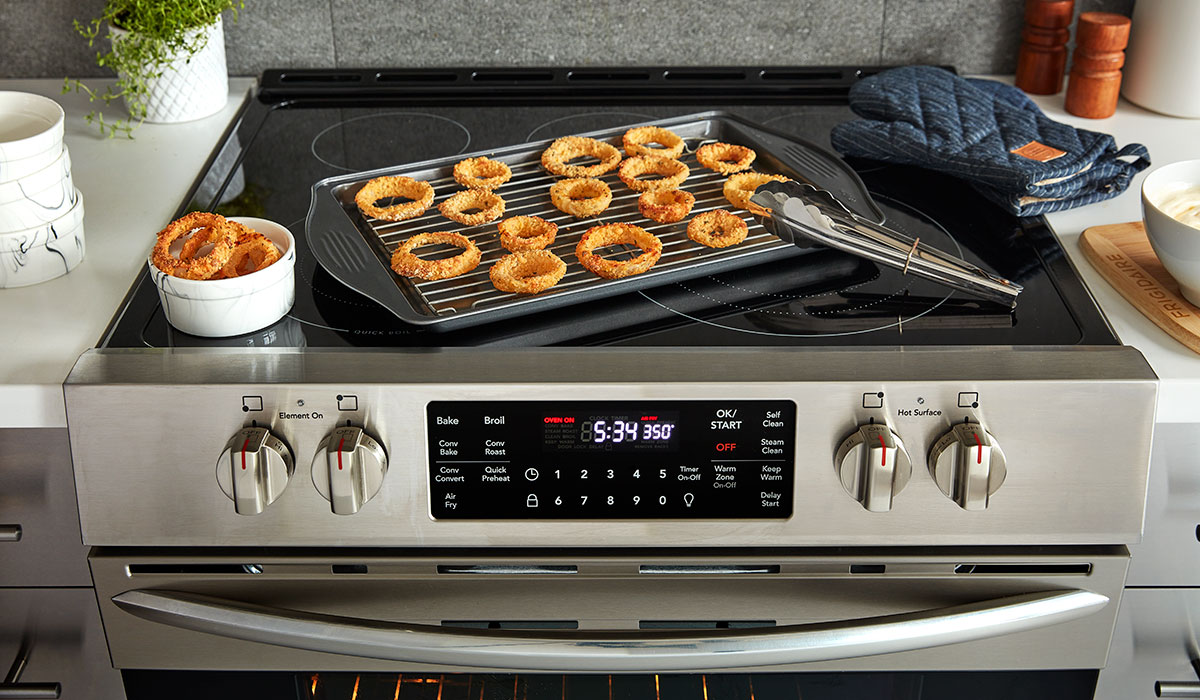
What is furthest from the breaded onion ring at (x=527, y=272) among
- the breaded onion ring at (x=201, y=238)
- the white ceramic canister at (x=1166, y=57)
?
the white ceramic canister at (x=1166, y=57)

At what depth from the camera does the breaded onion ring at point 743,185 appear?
1.11 metres

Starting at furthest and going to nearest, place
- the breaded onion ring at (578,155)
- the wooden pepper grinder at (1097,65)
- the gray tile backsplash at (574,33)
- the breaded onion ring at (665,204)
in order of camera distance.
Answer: the gray tile backsplash at (574,33) → the wooden pepper grinder at (1097,65) → the breaded onion ring at (578,155) → the breaded onion ring at (665,204)

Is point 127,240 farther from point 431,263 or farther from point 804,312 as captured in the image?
point 804,312

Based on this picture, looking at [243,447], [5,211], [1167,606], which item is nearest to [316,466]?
[243,447]

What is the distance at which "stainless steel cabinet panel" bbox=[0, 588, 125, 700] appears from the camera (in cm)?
100

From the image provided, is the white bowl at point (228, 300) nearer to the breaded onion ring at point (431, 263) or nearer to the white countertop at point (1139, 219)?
the breaded onion ring at point (431, 263)

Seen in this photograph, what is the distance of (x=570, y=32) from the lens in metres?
1.49

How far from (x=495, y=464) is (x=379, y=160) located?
0.49 metres

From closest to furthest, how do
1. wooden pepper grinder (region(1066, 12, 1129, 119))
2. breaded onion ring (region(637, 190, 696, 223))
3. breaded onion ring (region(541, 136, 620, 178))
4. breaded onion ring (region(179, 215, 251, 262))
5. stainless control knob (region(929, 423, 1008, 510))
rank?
stainless control knob (region(929, 423, 1008, 510)) → breaded onion ring (region(179, 215, 251, 262)) → breaded onion ring (region(637, 190, 696, 223)) → breaded onion ring (region(541, 136, 620, 178)) → wooden pepper grinder (region(1066, 12, 1129, 119))

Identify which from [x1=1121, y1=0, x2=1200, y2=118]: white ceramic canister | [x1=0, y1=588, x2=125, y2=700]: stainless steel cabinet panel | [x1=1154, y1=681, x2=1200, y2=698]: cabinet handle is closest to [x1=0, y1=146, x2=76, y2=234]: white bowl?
[x1=0, y1=588, x2=125, y2=700]: stainless steel cabinet panel

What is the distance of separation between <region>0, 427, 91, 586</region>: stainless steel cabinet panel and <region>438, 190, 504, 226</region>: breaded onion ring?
1.30 ft

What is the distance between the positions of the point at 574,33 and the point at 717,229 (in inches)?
21.5

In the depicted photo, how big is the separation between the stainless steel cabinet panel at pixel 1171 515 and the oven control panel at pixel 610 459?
310mm

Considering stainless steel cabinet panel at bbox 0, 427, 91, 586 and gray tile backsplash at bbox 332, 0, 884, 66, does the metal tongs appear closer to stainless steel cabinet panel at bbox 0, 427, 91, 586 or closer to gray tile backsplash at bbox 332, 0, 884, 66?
gray tile backsplash at bbox 332, 0, 884, 66
